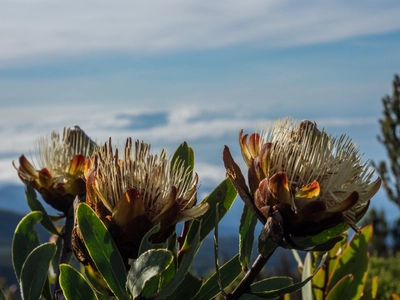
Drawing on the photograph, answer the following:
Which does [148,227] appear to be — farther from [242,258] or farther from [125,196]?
[242,258]

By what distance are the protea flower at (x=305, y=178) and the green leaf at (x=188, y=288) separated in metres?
0.16

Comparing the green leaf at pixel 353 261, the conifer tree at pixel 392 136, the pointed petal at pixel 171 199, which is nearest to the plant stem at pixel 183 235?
the pointed petal at pixel 171 199

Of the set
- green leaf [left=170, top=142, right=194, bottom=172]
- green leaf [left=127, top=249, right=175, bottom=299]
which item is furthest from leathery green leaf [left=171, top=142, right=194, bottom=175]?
green leaf [left=127, top=249, right=175, bottom=299]

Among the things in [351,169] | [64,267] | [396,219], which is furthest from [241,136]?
[396,219]

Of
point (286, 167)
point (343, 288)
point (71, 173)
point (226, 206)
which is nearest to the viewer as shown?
point (286, 167)

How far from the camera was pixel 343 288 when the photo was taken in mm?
1594

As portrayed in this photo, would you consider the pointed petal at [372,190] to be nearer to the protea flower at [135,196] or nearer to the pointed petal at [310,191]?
the pointed petal at [310,191]

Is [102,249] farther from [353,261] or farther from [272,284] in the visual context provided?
[353,261]

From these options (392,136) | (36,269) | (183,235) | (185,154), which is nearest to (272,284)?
(183,235)

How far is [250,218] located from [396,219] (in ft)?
63.5

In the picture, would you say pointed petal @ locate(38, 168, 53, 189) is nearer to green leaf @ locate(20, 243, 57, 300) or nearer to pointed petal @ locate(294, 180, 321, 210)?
green leaf @ locate(20, 243, 57, 300)

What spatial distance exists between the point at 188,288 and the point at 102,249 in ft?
0.60

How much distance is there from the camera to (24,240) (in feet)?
3.92

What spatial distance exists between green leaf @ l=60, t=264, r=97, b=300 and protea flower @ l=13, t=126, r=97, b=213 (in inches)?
15.8
